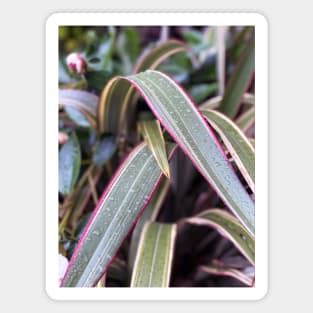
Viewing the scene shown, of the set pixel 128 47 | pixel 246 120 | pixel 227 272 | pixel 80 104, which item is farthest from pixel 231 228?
pixel 128 47

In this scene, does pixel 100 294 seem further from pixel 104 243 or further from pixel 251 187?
pixel 251 187

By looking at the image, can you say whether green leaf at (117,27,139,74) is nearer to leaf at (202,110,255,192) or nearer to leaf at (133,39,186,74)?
leaf at (133,39,186,74)

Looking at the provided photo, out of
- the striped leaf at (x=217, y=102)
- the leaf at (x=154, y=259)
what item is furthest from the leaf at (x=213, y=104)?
the leaf at (x=154, y=259)

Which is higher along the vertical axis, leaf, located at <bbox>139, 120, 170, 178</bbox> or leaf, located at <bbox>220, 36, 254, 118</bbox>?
leaf, located at <bbox>220, 36, 254, 118</bbox>
